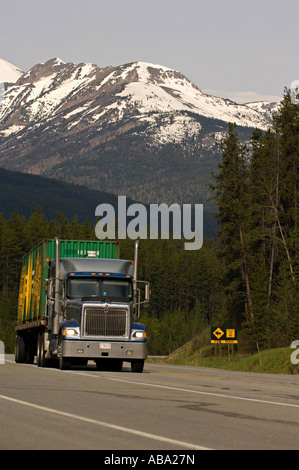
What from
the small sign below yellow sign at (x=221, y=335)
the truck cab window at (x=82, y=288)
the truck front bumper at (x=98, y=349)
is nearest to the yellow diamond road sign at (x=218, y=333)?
the small sign below yellow sign at (x=221, y=335)

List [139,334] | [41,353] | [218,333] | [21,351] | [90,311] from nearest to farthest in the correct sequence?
1. [90,311]
2. [139,334]
3. [41,353]
4. [21,351]
5. [218,333]

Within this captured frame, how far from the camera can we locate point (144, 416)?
1305 cm

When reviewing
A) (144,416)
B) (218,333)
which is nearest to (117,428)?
(144,416)

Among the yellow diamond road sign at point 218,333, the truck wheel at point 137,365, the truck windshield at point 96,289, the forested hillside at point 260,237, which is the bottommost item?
the truck wheel at point 137,365

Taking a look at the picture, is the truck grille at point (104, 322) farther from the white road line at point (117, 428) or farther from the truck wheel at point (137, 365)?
the white road line at point (117, 428)

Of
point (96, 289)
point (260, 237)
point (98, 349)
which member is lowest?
point (98, 349)

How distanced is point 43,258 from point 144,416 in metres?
17.6

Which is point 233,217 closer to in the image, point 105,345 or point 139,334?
point 139,334

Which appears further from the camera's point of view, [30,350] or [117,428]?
[30,350]

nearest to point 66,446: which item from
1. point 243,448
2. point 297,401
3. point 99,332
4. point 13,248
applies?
point 243,448

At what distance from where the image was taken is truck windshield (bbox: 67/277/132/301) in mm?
26359

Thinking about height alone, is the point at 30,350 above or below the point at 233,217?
below

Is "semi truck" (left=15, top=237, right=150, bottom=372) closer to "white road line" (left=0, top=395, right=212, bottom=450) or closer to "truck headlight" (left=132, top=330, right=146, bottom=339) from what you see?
"truck headlight" (left=132, top=330, right=146, bottom=339)

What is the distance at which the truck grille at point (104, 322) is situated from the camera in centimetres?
2577
